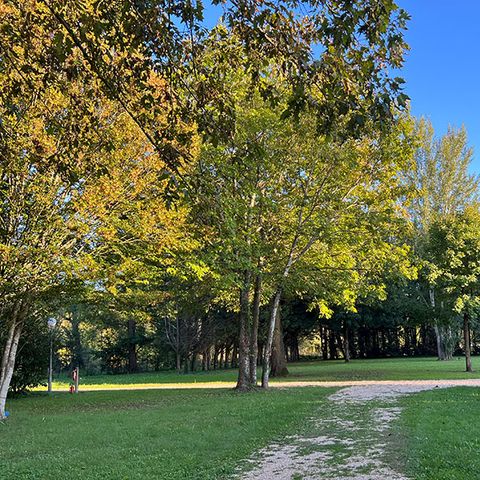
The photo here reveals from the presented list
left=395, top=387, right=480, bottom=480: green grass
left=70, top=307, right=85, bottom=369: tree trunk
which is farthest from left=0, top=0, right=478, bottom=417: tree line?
left=70, top=307, right=85, bottom=369: tree trunk

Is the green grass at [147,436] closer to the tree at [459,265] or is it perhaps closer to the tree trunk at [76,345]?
the tree at [459,265]

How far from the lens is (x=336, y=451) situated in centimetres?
687

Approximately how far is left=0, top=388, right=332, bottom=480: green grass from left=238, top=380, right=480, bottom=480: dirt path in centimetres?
41

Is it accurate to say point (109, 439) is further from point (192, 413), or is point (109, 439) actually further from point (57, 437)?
point (192, 413)

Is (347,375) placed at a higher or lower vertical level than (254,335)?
lower

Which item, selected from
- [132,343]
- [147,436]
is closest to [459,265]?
[147,436]

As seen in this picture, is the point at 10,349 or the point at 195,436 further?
the point at 10,349

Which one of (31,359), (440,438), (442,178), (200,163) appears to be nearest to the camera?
(200,163)

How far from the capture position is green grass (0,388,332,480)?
6.38m

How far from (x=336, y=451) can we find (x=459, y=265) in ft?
59.4

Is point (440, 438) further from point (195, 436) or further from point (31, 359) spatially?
point (31, 359)

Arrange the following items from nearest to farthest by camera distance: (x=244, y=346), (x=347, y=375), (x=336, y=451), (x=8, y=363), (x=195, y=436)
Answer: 1. (x=336, y=451)
2. (x=195, y=436)
3. (x=8, y=363)
4. (x=244, y=346)
5. (x=347, y=375)

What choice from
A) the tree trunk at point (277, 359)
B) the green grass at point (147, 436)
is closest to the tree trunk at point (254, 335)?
the green grass at point (147, 436)

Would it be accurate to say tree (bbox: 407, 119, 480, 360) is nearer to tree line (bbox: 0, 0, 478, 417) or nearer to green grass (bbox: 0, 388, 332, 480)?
tree line (bbox: 0, 0, 478, 417)
